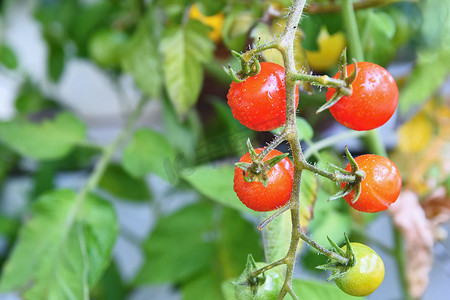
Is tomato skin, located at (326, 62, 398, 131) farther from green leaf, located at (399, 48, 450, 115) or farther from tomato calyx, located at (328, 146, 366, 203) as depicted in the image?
green leaf, located at (399, 48, 450, 115)

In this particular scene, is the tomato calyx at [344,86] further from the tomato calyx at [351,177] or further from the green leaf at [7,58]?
the green leaf at [7,58]

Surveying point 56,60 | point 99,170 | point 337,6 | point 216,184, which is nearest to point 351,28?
point 337,6

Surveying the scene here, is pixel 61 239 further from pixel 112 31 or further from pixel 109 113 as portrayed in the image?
pixel 109 113

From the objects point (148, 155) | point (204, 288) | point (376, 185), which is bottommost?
point (204, 288)

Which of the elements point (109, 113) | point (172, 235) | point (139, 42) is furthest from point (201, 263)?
point (109, 113)

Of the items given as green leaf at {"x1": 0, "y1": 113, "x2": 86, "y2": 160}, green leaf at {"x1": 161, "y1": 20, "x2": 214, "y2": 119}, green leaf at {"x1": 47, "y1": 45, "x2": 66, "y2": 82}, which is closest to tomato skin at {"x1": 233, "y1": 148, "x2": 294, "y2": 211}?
green leaf at {"x1": 161, "y1": 20, "x2": 214, "y2": 119}

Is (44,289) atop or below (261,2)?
below

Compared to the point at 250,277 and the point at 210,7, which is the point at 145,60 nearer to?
the point at 210,7
